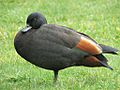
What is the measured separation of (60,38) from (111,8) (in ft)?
23.9

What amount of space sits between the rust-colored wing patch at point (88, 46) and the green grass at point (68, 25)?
49cm

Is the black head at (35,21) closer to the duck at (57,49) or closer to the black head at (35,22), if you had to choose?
the black head at (35,22)

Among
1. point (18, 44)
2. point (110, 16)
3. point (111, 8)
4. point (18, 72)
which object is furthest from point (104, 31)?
point (18, 44)

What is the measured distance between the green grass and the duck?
1.10 ft

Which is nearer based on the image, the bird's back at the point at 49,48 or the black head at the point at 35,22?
the bird's back at the point at 49,48

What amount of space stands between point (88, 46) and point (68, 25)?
519cm

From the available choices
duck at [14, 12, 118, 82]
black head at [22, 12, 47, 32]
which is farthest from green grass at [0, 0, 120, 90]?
black head at [22, 12, 47, 32]

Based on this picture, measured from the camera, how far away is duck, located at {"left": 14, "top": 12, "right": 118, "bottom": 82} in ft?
23.5

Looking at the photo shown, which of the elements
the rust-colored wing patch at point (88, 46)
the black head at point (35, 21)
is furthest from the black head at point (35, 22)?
the rust-colored wing patch at point (88, 46)

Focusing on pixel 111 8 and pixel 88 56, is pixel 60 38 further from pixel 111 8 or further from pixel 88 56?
pixel 111 8

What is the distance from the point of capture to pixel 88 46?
7.21 meters

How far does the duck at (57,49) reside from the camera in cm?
716

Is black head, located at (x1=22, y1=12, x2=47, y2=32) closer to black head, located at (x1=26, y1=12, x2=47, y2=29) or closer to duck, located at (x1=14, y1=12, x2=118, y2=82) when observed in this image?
black head, located at (x1=26, y1=12, x2=47, y2=29)

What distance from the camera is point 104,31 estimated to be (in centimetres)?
1178
